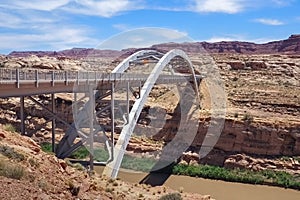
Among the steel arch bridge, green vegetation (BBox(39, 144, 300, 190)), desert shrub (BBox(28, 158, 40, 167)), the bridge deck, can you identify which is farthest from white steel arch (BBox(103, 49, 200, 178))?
desert shrub (BBox(28, 158, 40, 167))

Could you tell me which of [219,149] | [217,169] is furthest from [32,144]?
[219,149]

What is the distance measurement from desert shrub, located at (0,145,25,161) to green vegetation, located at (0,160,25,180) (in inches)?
38.5

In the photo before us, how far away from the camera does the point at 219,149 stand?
37.7 metres

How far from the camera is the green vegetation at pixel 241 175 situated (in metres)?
32.4

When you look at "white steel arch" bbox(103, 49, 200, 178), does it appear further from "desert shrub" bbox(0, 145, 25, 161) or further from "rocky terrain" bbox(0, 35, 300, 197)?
"desert shrub" bbox(0, 145, 25, 161)

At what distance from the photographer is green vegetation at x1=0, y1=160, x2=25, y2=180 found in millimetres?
10359

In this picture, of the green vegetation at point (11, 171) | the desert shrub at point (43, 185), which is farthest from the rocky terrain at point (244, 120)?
the green vegetation at point (11, 171)

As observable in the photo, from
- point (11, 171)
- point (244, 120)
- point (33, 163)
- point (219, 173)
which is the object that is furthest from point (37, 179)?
point (244, 120)

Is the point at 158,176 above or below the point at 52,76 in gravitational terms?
below

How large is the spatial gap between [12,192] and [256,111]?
35036mm

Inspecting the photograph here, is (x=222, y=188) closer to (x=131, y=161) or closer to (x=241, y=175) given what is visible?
(x=241, y=175)

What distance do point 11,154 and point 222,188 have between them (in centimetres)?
2196

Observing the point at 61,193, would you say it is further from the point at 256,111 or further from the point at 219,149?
the point at 256,111

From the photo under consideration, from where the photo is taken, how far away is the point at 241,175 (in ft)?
111
